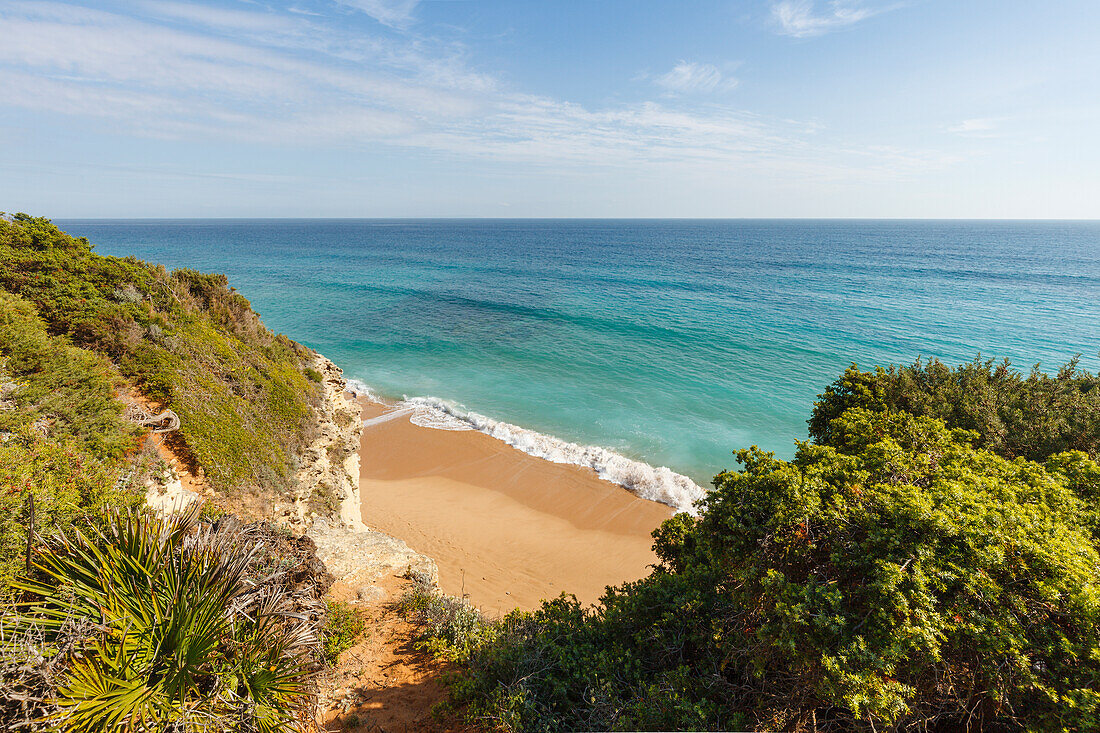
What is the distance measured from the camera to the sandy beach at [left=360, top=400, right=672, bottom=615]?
14.2m

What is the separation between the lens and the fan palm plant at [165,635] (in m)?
4.28

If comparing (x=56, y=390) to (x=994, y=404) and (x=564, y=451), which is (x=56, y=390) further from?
(x=994, y=404)

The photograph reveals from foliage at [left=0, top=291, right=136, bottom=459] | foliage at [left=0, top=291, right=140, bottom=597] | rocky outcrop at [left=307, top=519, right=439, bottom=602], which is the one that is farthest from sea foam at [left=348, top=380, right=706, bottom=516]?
foliage at [left=0, top=291, right=140, bottom=597]

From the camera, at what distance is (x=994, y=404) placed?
11.3 meters

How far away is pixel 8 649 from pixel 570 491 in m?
16.5

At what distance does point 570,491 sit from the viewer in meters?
19.3

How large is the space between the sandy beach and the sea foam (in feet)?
1.73

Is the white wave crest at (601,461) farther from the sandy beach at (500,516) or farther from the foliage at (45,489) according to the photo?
the foliage at (45,489)

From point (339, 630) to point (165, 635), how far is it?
360cm

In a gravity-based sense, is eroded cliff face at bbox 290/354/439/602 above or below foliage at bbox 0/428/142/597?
below

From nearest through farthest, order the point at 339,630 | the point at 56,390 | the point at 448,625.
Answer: the point at 339,630, the point at 448,625, the point at 56,390

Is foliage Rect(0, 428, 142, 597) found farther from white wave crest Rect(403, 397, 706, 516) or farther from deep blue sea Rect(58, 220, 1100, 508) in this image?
deep blue sea Rect(58, 220, 1100, 508)

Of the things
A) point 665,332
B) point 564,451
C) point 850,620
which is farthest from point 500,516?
point 665,332

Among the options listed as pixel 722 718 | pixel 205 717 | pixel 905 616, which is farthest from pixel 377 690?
pixel 905 616
